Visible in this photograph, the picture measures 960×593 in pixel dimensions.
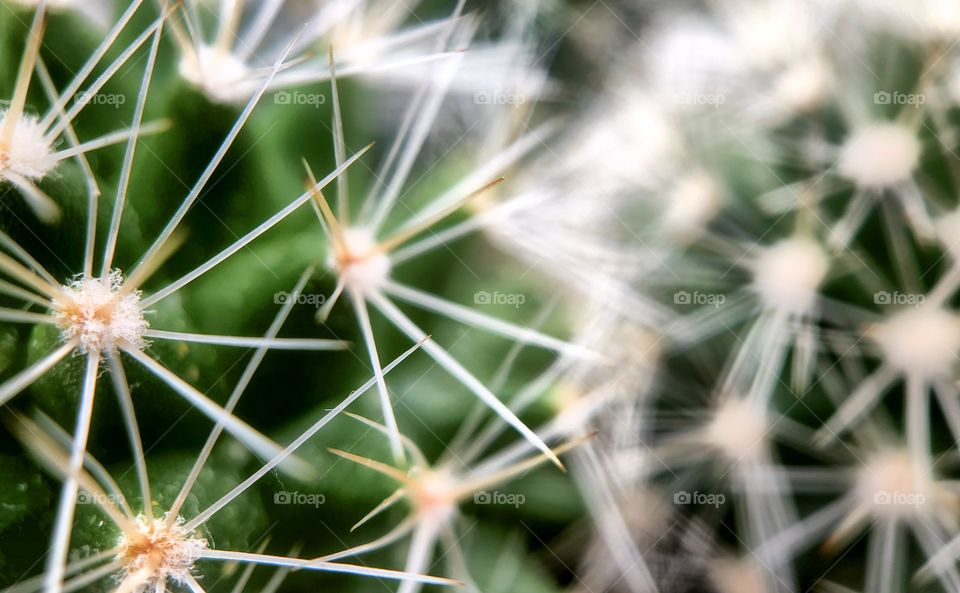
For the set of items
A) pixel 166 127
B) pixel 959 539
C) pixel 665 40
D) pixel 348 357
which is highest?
pixel 665 40

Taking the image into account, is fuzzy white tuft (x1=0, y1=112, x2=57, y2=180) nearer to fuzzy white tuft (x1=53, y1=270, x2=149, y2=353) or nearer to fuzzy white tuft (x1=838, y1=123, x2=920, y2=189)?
fuzzy white tuft (x1=53, y1=270, x2=149, y2=353)

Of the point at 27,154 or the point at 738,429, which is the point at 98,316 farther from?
the point at 738,429

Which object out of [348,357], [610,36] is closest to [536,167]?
[610,36]

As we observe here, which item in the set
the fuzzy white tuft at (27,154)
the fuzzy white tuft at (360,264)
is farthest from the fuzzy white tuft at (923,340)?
the fuzzy white tuft at (27,154)

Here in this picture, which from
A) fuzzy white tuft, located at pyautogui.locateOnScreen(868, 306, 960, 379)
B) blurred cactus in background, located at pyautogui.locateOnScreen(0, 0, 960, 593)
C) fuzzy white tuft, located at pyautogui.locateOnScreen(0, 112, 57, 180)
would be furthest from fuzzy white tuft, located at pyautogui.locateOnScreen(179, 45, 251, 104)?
fuzzy white tuft, located at pyautogui.locateOnScreen(868, 306, 960, 379)

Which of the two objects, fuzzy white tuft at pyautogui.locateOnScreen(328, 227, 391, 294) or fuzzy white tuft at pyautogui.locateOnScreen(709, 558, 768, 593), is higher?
fuzzy white tuft at pyautogui.locateOnScreen(328, 227, 391, 294)

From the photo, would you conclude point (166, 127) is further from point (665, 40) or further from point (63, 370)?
point (665, 40)
